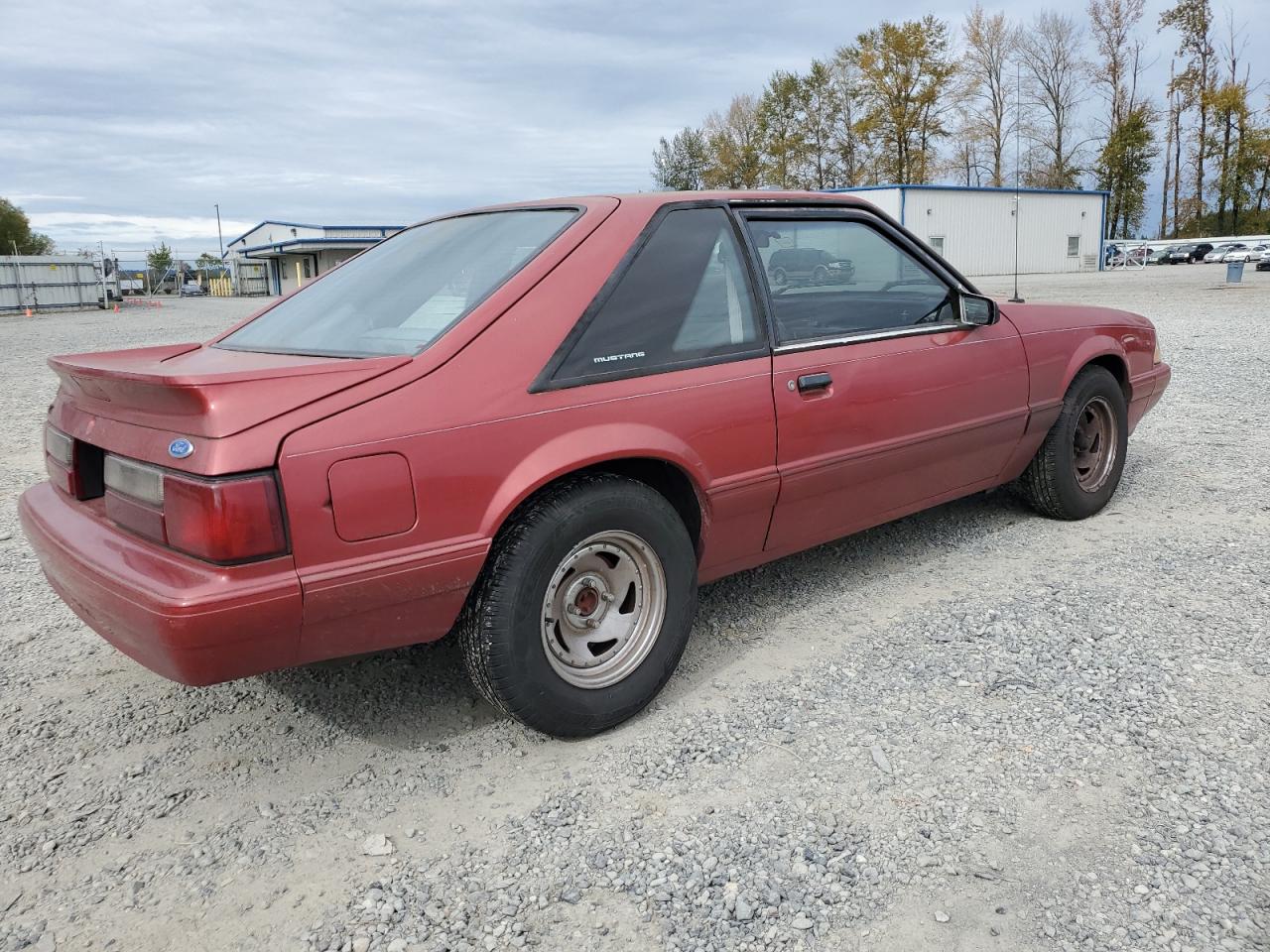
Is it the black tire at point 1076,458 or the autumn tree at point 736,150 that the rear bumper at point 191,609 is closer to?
the black tire at point 1076,458

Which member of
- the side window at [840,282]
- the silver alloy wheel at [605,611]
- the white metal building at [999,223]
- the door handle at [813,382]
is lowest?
the silver alloy wheel at [605,611]

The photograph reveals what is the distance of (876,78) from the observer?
52.9m

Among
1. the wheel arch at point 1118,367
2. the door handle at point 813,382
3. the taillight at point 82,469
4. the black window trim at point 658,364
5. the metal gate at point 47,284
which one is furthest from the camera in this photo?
the metal gate at point 47,284

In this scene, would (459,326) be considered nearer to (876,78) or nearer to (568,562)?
(568,562)


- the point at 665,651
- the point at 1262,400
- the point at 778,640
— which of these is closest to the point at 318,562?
Result: the point at 665,651

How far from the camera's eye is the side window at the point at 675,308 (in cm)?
281

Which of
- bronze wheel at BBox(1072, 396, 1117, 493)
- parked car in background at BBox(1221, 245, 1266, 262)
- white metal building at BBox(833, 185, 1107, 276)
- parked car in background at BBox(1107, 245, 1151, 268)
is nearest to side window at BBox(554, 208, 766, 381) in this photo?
bronze wheel at BBox(1072, 396, 1117, 493)

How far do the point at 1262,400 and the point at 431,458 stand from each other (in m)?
7.66

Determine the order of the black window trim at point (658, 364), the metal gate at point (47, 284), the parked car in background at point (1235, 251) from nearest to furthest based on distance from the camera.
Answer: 1. the black window trim at point (658, 364)
2. the metal gate at point (47, 284)
3. the parked car in background at point (1235, 251)

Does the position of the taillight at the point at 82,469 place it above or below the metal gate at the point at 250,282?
below

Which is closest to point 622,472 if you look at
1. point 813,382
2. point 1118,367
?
point 813,382

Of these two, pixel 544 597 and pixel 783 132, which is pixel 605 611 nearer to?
pixel 544 597

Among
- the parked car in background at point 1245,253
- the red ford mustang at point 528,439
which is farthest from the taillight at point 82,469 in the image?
the parked car in background at point 1245,253

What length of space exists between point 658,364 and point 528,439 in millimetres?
537
